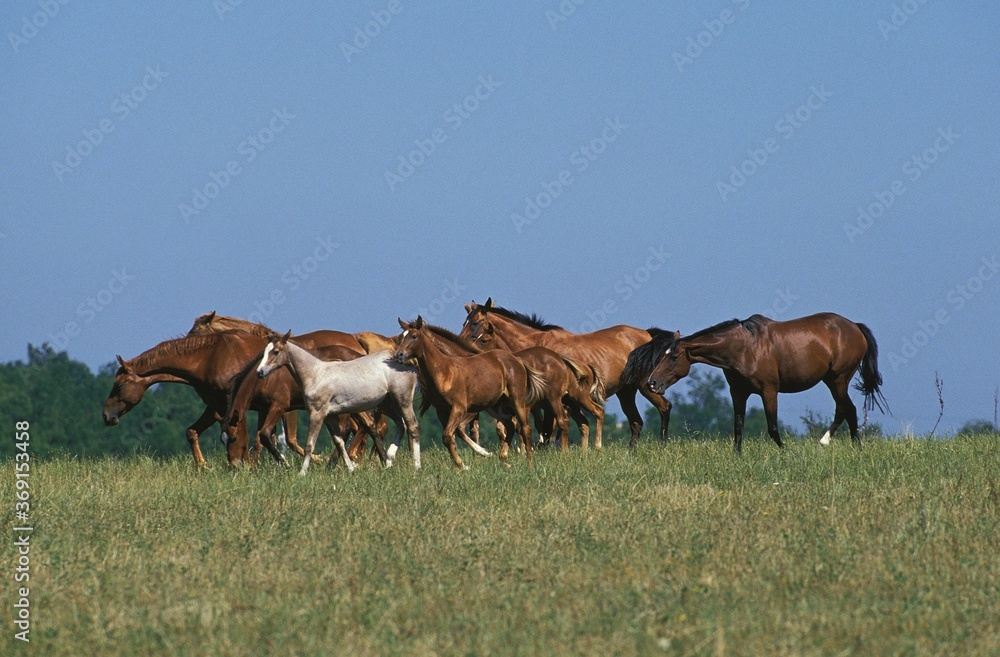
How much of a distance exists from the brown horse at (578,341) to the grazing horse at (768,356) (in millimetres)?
2296

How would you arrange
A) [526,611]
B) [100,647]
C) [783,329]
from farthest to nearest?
[783,329] → [526,611] → [100,647]

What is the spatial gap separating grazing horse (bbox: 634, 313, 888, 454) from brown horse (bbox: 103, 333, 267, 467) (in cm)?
512

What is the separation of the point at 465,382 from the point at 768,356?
3869 millimetres

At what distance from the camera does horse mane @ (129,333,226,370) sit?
1474 centimetres

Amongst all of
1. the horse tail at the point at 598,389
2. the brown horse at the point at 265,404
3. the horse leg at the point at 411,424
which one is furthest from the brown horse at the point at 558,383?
the brown horse at the point at 265,404

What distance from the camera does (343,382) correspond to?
13469mm

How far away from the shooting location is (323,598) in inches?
294

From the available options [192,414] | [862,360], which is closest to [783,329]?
[862,360]

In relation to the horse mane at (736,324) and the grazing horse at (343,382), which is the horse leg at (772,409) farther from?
the grazing horse at (343,382)

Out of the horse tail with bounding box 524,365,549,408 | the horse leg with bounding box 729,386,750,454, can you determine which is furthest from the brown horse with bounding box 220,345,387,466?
the horse leg with bounding box 729,386,750,454

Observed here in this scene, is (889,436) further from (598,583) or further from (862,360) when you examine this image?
(598,583)

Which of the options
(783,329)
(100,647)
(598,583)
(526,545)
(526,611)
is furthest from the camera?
(783,329)

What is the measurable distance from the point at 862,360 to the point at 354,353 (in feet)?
22.5

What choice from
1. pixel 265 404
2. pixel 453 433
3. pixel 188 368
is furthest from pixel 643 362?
pixel 188 368
